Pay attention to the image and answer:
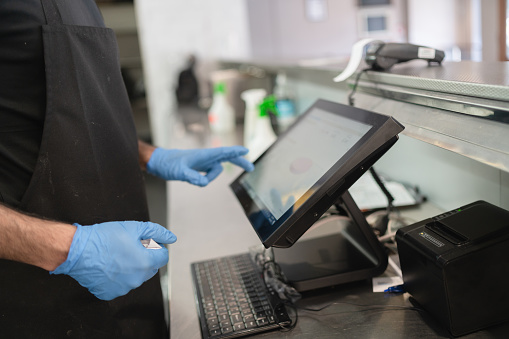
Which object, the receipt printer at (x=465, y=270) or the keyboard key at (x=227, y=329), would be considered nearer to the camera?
the receipt printer at (x=465, y=270)

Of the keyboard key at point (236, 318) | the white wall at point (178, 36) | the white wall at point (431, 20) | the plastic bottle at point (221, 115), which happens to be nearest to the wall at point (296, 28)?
the white wall at point (431, 20)

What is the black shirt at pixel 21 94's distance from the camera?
2.67ft

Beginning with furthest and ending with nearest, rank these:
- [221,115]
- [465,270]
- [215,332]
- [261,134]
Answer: [221,115]
[261,134]
[215,332]
[465,270]

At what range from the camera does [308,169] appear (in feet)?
2.95

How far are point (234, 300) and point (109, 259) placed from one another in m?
0.26

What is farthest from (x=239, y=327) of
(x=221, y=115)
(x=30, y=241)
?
(x=221, y=115)

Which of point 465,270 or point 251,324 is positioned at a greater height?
point 465,270

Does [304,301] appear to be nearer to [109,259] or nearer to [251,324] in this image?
[251,324]

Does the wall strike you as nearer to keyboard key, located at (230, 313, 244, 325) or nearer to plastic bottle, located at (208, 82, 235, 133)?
plastic bottle, located at (208, 82, 235, 133)

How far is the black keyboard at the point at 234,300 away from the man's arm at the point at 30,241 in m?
0.29

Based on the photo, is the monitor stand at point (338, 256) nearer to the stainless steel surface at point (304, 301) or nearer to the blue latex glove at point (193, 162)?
the stainless steel surface at point (304, 301)

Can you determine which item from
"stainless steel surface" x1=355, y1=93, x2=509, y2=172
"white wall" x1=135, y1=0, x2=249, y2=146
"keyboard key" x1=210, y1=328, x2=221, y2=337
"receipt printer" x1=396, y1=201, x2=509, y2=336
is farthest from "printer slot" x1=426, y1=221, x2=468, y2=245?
"white wall" x1=135, y1=0, x2=249, y2=146

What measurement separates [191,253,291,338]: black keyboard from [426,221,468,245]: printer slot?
0.30 m

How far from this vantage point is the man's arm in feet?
2.40
